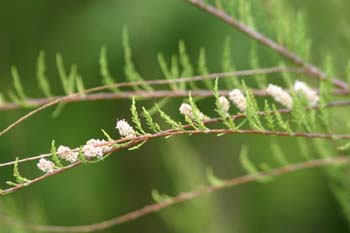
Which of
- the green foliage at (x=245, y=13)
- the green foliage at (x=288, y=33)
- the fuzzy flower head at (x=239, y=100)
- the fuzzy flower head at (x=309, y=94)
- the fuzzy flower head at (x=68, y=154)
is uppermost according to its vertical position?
the green foliage at (x=245, y=13)

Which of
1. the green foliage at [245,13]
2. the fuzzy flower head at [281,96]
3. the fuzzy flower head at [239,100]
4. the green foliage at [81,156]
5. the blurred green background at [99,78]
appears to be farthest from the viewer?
the blurred green background at [99,78]

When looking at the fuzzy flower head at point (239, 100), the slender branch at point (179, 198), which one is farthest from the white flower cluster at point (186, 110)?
the slender branch at point (179, 198)

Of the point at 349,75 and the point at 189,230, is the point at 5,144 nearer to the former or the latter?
the point at 189,230

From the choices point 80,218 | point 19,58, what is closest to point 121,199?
point 80,218

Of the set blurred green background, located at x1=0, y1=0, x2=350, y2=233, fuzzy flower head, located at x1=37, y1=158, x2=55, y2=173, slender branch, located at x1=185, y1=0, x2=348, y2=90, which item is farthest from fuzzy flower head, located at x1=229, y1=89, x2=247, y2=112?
blurred green background, located at x1=0, y1=0, x2=350, y2=233

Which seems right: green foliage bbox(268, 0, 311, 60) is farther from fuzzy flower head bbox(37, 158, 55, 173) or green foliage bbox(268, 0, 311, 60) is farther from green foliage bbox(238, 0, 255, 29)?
fuzzy flower head bbox(37, 158, 55, 173)

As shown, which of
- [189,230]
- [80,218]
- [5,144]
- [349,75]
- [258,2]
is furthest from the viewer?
[80,218]

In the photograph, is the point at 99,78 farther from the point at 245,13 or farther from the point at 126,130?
the point at 126,130

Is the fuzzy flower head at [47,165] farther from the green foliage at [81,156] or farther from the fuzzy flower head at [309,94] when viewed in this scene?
the fuzzy flower head at [309,94]

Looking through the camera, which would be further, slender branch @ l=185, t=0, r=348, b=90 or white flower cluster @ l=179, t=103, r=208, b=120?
slender branch @ l=185, t=0, r=348, b=90

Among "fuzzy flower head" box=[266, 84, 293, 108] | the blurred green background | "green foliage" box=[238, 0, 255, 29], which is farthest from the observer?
the blurred green background

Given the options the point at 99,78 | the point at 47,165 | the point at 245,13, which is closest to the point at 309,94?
the point at 245,13
